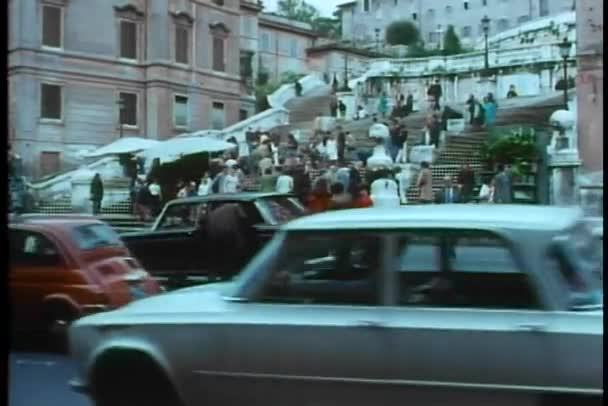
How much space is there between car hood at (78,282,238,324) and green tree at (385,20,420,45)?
3.57 feet

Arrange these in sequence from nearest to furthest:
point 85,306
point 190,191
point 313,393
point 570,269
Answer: point 570,269 → point 313,393 → point 85,306 → point 190,191

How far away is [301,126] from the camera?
3.06 m

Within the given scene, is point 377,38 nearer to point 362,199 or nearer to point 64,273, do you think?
point 362,199

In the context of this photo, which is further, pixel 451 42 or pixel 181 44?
pixel 181 44

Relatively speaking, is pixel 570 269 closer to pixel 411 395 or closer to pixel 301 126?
pixel 411 395

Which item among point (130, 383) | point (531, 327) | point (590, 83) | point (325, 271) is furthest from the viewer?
point (590, 83)

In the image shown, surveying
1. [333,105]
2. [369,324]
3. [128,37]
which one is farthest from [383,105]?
[369,324]

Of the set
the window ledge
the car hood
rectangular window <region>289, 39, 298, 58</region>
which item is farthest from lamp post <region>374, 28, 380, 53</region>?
the window ledge

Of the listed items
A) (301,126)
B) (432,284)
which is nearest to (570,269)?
(432,284)

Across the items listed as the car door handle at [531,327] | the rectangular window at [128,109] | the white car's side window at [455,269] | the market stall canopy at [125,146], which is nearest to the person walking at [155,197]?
the market stall canopy at [125,146]

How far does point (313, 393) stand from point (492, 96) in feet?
4.09

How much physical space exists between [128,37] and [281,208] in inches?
35.0

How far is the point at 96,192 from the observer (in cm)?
292

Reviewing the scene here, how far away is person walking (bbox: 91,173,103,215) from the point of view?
9.45ft
